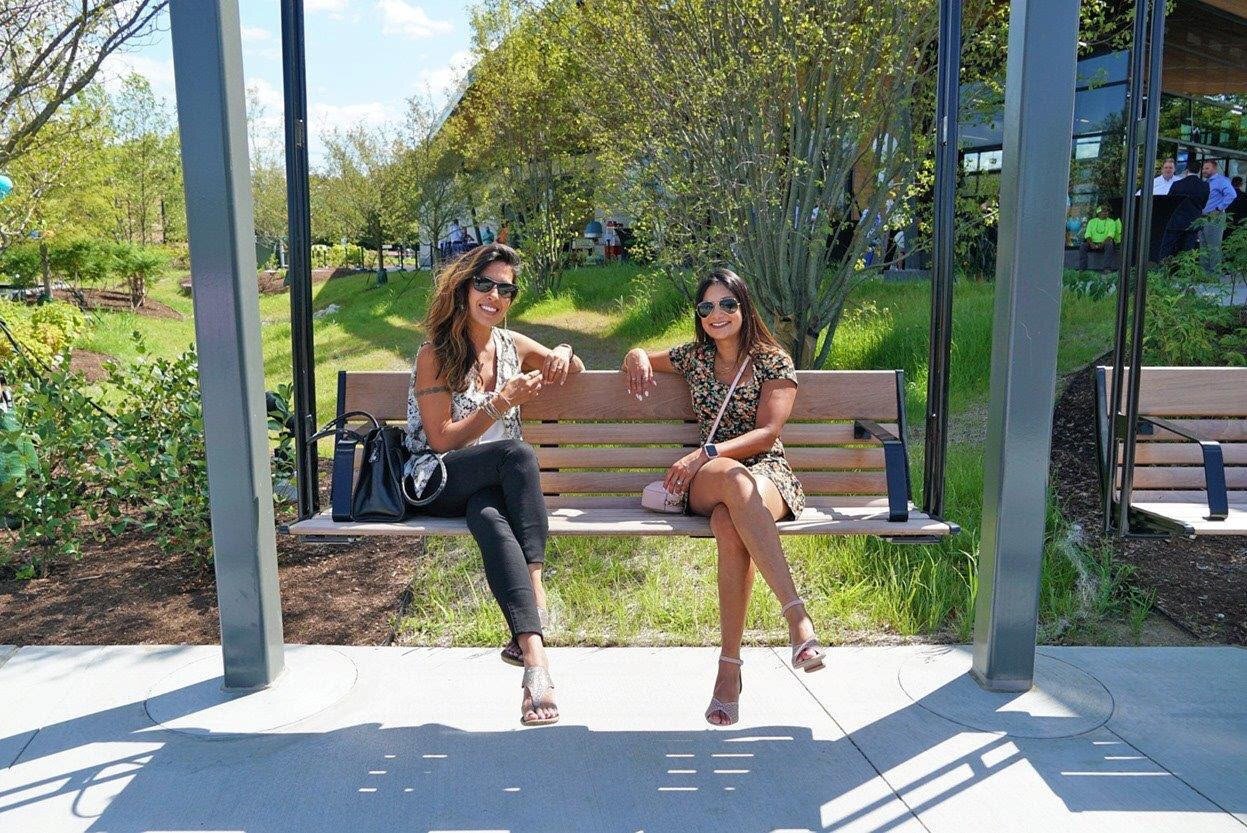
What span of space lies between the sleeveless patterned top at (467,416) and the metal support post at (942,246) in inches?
57.5

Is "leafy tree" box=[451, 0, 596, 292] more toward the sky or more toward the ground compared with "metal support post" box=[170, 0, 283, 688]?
more toward the sky

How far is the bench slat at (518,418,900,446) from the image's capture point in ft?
12.6

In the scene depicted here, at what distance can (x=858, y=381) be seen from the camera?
3844mm

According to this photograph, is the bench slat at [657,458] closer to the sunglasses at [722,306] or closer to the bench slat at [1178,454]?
the sunglasses at [722,306]

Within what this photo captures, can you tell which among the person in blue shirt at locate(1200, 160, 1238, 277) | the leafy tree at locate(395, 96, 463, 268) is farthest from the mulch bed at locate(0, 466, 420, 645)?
the leafy tree at locate(395, 96, 463, 268)

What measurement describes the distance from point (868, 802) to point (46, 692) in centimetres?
266

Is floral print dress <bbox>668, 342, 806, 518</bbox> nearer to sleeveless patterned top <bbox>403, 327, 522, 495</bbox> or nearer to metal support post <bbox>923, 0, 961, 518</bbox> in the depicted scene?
metal support post <bbox>923, 0, 961, 518</bbox>

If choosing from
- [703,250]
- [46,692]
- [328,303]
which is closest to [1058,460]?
[703,250]

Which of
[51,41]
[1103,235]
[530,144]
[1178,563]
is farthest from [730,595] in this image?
[530,144]

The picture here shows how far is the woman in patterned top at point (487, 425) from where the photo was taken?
305 centimetres

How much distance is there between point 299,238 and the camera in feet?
11.3

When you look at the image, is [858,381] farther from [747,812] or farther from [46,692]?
[46,692]

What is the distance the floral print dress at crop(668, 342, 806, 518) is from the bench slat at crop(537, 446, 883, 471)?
13cm

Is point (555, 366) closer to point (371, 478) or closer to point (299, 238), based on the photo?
point (371, 478)
